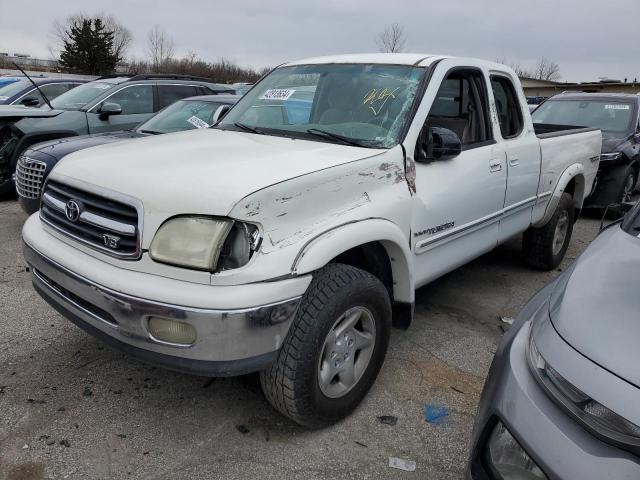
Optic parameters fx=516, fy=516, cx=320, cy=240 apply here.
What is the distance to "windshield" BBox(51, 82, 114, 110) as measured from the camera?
25.7 ft

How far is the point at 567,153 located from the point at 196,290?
13.2 feet

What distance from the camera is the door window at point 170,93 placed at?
8.41 meters

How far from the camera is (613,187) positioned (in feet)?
24.4

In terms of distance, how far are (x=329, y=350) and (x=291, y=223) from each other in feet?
2.21

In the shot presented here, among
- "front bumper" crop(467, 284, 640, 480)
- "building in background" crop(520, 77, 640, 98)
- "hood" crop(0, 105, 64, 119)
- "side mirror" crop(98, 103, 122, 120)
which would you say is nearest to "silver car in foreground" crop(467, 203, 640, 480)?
"front bumper" crop(467, 284, 640, 480)

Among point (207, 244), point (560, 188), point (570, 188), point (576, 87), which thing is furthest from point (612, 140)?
point (576, 87)

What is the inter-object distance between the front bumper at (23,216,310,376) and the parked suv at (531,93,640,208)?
19.5 ft

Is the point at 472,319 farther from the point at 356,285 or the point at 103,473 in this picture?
the point at 103,473

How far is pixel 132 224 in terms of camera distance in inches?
89.3

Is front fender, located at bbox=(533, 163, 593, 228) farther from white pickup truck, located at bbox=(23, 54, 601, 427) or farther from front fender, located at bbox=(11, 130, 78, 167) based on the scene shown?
front fender, located at bbox=(11, 130, 78, 167)

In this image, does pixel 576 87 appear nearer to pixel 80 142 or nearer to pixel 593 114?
pixel 593 114

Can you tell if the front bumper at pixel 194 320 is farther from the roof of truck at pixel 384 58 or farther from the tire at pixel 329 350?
the roof of truck at pixel 384 58

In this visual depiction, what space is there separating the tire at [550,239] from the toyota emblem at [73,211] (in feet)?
13.1

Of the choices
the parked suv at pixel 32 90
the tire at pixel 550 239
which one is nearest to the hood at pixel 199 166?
the tire at pixel 550 239
